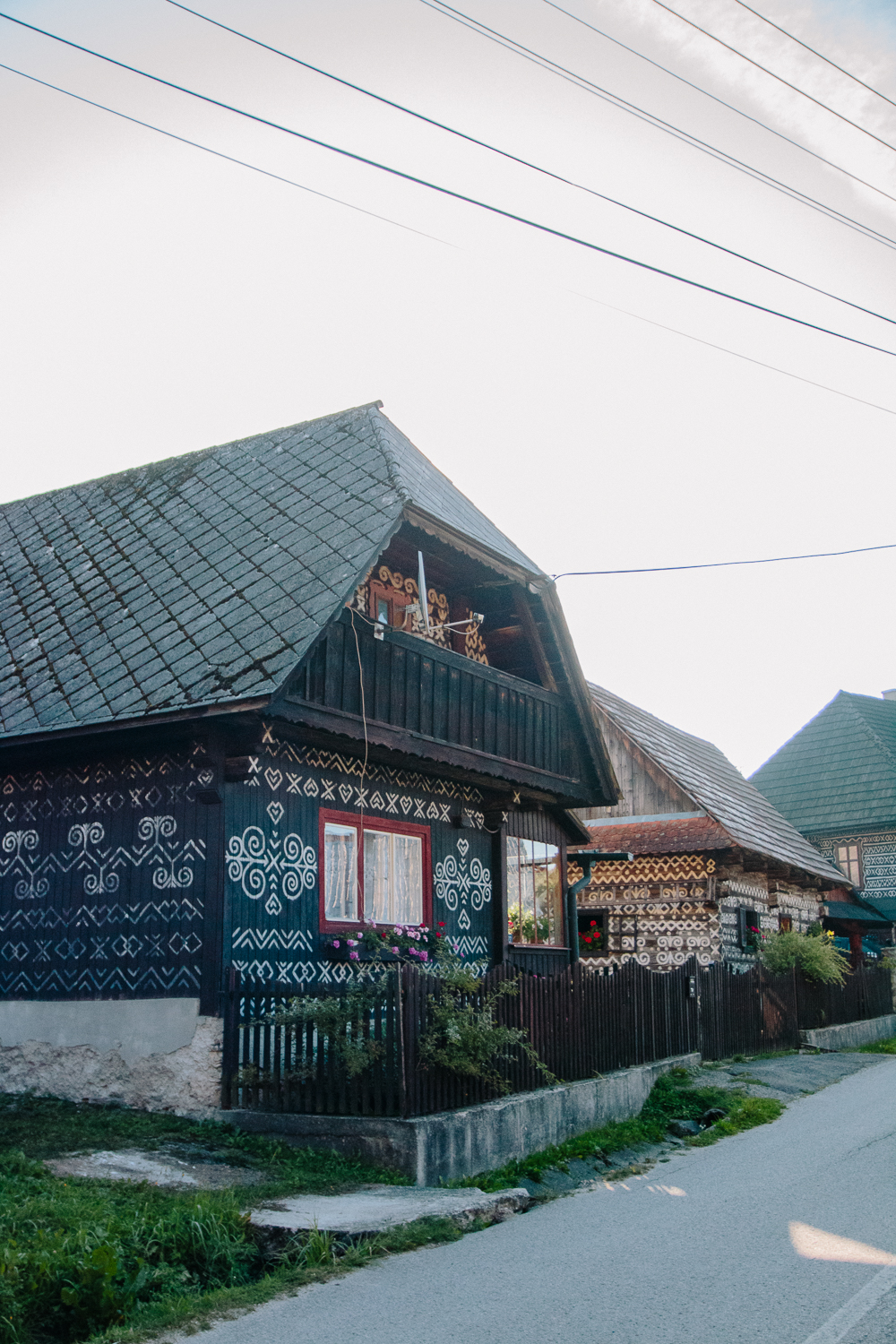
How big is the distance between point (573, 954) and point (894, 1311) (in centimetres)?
1244

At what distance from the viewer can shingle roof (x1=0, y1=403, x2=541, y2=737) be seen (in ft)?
34.9

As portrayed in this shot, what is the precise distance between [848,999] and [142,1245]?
20122 millimetres

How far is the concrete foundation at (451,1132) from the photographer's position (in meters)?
8.48

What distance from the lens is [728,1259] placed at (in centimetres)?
632

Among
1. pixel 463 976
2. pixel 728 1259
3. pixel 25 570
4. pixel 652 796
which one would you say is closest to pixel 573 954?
pixel 652 796

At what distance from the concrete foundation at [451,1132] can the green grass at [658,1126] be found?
0.38ft

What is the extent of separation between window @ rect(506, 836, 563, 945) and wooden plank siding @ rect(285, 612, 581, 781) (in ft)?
4.59

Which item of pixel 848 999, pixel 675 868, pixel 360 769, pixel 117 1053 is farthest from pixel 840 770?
pixel 117 1053

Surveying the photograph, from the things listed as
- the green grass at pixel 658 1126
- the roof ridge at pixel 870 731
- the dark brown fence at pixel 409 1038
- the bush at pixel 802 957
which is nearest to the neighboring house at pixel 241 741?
the dark brown fence at pixel 409 1038

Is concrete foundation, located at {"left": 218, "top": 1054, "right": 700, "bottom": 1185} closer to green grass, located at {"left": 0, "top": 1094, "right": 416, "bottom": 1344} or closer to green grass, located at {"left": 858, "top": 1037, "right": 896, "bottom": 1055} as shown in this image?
green grass, located at {"left": 0, "top": 1094, "right": 416, "bottom": 1344}

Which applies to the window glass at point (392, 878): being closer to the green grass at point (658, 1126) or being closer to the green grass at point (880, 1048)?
the green grass at point (658, 1126)

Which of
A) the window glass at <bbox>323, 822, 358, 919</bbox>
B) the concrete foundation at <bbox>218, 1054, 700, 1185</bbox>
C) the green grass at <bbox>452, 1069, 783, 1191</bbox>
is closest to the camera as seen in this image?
the concrete foundation at <bbox>218, 1054, 700, 1185</bbox>

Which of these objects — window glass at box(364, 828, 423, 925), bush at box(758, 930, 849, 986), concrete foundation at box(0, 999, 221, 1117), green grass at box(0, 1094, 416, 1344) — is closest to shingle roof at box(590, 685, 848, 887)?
bush at box(758, 930, 849, 986)

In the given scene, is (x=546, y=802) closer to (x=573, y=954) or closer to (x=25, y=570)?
(x=573, y=954)
